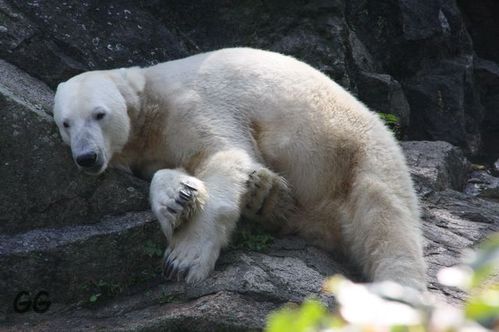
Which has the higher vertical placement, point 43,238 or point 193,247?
point 193,247

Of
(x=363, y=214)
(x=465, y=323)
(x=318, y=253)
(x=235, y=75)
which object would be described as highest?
(x=465, y=323)

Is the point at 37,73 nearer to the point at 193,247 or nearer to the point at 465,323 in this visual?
the point at 193,247

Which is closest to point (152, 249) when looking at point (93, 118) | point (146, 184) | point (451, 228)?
point (146, 184)

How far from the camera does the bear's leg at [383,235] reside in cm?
360

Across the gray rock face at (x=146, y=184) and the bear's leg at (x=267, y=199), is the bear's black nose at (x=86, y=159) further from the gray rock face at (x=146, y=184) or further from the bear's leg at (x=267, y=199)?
the bear's leg at (x=267, y=199)

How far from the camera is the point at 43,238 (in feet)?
12.6

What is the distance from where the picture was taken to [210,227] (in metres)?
3.65

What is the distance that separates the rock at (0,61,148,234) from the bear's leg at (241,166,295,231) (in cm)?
63

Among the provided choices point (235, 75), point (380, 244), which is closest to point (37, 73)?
point (235, 75)

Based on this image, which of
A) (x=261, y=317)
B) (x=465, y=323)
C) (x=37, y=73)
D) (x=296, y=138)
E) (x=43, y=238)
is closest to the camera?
(x=465, y=323)

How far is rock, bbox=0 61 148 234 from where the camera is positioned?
3916mm

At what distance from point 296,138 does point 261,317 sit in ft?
4.30

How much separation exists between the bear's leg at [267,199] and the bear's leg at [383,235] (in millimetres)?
381

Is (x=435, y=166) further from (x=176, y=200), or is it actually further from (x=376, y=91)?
(x=176, y=200)
